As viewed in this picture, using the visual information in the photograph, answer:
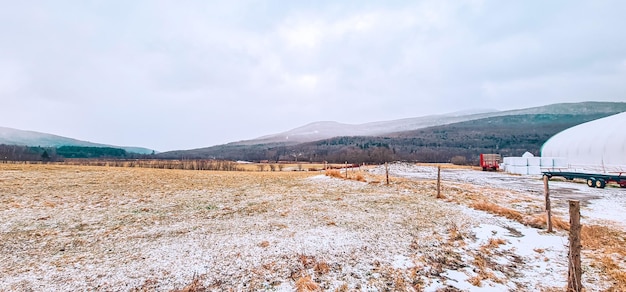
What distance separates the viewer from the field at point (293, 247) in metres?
5.62

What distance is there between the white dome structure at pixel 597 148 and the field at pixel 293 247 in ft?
64.1

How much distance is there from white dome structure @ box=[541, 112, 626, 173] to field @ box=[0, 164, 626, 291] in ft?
64.1

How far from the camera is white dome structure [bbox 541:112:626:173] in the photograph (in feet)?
86.8

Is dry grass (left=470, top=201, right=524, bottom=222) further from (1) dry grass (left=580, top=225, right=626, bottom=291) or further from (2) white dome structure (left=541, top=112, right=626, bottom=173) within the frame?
(2) white dome structure (left=541, top=112, right=626, bottom=173)

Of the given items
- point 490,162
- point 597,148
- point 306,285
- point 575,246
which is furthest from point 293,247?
point 490,162

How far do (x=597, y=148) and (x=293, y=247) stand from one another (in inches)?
1493

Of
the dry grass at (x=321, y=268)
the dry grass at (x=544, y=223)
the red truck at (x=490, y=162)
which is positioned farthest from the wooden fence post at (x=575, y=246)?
the red truck at (x=490, y=162)

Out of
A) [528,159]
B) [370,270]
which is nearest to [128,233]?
[370,270]

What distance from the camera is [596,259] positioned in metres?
6.62

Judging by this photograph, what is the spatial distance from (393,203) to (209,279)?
10.3 meters

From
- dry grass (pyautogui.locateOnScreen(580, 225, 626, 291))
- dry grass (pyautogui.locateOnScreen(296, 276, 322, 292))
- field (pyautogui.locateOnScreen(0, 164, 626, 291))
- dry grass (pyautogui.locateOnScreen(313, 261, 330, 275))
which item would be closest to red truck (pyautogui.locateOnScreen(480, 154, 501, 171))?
field (pyautogui.locateOnScreen(0, 164, 626, 291))

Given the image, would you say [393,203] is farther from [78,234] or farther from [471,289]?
[78,234]

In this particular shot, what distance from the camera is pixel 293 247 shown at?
7.47 meters

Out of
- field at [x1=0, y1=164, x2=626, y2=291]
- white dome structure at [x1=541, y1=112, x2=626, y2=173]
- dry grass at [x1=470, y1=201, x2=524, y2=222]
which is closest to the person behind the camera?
field at [x1=0, y1=164, x2=626, y2=291]
